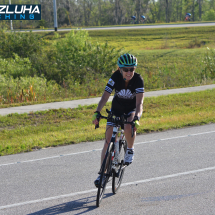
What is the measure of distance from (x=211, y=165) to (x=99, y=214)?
303 centimetres

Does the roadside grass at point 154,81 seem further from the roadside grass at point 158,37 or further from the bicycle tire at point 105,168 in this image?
the bicycle tire at point 105,168

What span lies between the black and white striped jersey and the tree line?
74869 mm

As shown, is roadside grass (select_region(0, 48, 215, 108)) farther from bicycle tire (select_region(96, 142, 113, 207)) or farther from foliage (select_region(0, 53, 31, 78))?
bicycle tire (select_region(96, 142, 113, 207))

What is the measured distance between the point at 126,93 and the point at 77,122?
637 centimetres

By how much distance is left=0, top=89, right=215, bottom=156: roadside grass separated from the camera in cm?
899

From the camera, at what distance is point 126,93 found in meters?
5.15

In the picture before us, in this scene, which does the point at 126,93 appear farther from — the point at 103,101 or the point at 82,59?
the point at 82,59

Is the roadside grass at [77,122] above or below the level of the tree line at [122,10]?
below

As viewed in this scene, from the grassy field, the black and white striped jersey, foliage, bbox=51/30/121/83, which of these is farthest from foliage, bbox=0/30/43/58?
the black and white striped jersey

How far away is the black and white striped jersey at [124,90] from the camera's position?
509cm

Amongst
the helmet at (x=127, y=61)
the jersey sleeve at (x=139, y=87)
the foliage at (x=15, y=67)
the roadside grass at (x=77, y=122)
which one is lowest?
the roadside grass at (x=77, y=122)

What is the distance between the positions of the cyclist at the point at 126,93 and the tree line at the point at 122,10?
74878 millimetres

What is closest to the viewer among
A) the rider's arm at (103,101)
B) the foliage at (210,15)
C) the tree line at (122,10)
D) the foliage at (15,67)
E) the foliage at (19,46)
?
the rider's arm at (103,101)

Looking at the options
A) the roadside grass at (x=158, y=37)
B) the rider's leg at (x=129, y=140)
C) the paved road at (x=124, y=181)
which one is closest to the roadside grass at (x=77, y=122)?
the paved road at (x=124, y=181)
